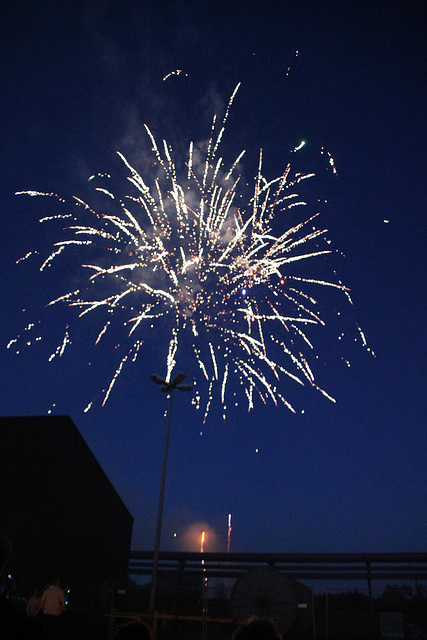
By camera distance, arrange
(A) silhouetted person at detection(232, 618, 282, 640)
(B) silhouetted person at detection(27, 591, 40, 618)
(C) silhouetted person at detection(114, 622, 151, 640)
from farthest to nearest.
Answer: (B) silhouetted person at detection(27, 591, 40, 618)
(C) silhouetted person at detection(114, 622, 151, 640)
(A) silhouetted person at detection(232, 618, 282, 640)

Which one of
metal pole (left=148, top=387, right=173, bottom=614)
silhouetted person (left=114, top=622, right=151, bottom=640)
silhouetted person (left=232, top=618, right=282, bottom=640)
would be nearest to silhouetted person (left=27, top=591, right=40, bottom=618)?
metal pole (left=148, top=387, right=173, bottom=614)

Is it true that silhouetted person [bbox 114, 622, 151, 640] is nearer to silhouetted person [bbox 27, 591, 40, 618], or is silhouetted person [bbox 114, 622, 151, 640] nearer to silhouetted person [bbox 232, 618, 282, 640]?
silhouetted person [bbox 232, 618, 282, 640]

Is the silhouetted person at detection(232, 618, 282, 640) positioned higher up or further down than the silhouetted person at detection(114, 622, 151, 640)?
higher up

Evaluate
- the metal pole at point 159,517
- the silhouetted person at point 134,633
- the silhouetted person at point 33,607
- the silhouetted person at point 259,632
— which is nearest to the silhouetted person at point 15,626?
the silhouetted person at point 134,633

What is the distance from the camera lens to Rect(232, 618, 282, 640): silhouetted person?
9.81ft

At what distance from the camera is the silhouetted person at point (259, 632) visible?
2.99m

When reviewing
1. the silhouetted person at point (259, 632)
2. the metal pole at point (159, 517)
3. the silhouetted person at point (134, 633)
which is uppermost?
the metal pole at point (159, 517)

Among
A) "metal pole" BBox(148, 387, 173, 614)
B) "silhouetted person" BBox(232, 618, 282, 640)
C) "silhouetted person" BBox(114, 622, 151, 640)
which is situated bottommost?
"silhouetted person" BBox(114, 622, 151, 640)

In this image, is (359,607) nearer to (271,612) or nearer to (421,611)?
(421,611)

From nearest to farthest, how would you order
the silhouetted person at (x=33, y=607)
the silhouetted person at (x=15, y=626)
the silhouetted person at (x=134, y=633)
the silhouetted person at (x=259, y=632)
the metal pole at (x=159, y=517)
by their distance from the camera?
the silhouetted person at (x=15, y=626), the silhouetted person at (x=259, y=632), the silhouetted person at (x=134, y=633), the silhouetted person at (x=33, y=607), the metal pole at (x=159, y=517)

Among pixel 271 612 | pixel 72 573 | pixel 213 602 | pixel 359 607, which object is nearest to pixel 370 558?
pixel 359 607

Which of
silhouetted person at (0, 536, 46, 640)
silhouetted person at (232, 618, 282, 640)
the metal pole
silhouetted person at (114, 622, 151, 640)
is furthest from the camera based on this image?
the metal pole

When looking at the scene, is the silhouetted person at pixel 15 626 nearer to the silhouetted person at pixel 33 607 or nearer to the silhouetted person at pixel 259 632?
the silhouetted person at pixel 259 632

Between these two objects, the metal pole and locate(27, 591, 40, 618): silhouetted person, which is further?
the metal pole
